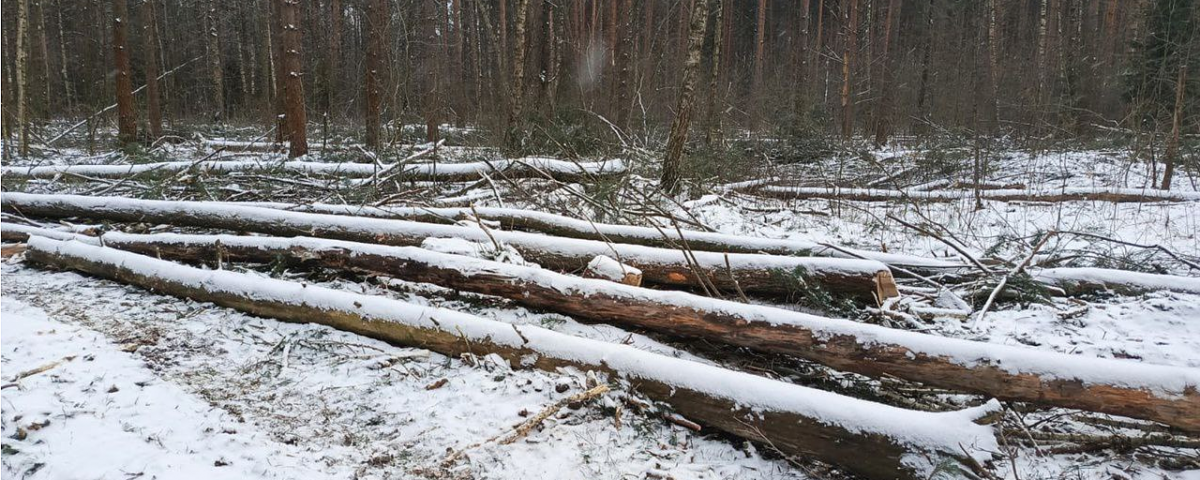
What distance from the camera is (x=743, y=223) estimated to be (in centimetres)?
698

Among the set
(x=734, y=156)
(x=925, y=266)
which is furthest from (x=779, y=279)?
(x=734, y=156)

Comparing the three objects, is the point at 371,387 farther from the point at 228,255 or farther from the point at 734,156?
the point at 734,156

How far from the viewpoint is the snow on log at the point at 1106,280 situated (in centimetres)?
429

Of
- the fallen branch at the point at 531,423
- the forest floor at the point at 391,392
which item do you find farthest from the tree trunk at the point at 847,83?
the fallen branch at the point at 531,423

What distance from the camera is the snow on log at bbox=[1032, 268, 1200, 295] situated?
4.29 meters

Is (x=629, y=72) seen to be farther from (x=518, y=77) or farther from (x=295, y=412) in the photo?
(x=295, y=412)

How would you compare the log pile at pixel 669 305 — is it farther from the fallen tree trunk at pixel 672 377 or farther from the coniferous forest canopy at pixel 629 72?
the coniferous forest canopy at pixel 629 72

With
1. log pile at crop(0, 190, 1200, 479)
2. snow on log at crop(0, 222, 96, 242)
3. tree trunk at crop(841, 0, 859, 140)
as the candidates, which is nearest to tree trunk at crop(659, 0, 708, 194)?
log pile at crop(0, 190, 1200, 479)

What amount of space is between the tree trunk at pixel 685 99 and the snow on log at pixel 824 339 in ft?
13.4

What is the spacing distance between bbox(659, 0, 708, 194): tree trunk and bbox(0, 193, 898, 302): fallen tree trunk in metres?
3.27

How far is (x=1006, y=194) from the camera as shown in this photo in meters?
8.34

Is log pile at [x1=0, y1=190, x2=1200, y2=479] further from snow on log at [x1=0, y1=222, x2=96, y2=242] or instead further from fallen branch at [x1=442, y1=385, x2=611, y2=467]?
fallen branch at [x1=442, y1=385, x2=611, y2=467]

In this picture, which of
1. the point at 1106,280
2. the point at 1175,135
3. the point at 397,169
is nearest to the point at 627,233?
the point at 1106,280

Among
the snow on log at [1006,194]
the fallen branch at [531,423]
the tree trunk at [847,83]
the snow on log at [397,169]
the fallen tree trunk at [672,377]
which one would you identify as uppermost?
the tree trunk at [847,83]
